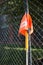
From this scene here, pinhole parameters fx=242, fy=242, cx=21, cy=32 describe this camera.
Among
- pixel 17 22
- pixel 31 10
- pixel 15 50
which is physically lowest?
pixel 15 50

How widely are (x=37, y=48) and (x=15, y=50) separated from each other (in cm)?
60

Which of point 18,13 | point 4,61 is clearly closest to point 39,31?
point 18,13

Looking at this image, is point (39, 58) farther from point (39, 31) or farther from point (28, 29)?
point (28, 29)

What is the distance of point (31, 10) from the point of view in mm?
3078

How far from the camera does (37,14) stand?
307 cm

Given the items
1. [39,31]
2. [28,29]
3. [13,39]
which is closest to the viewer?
[28,29]

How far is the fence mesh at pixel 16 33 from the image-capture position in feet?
10.0

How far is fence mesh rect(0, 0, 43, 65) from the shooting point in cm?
305

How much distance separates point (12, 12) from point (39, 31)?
86 cm

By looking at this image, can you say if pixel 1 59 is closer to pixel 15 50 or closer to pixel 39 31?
pixel 15 50

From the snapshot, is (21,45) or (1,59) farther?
(1,59)

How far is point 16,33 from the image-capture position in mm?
3561

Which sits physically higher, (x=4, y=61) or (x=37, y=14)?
(x=37, y=14)

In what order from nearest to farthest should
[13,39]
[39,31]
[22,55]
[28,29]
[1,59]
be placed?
1. [28,29]
2. [39,31]
3. [22,55]
4. [13,39]
5. [1,59]
